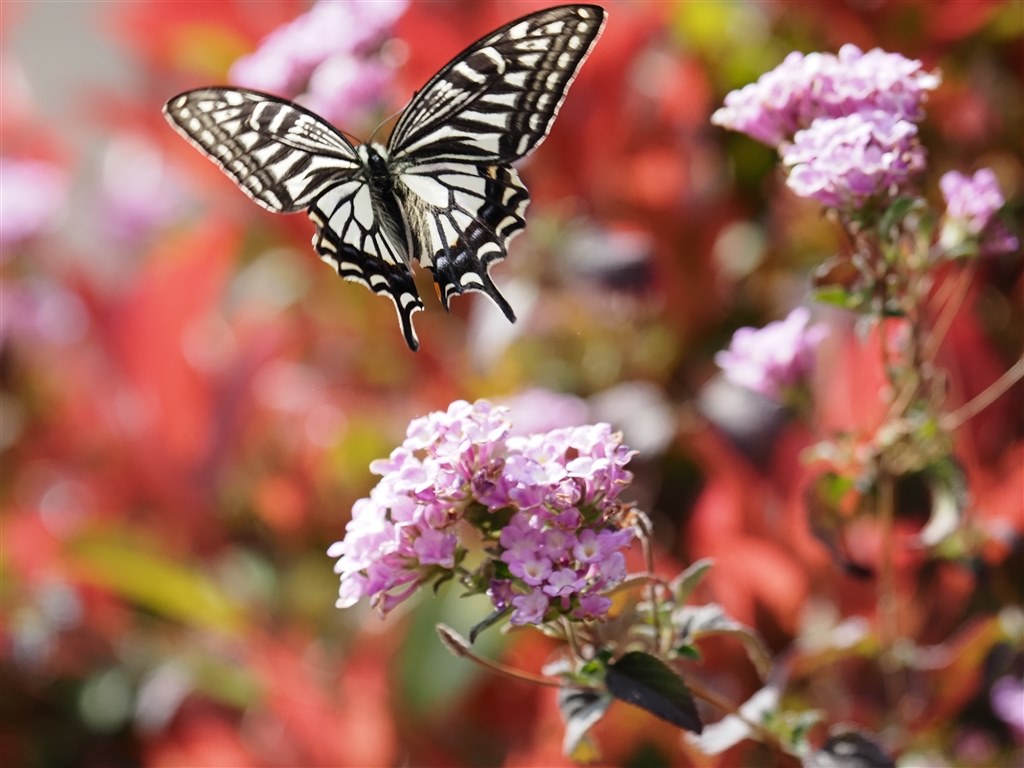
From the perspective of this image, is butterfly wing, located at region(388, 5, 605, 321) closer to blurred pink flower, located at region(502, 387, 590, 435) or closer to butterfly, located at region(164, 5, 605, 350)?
butterfly, located at region(164, 5, 605, 350)

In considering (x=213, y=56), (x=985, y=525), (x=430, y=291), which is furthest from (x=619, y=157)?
(x=985, y=525)

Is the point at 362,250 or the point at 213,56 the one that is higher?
the point at 213,56

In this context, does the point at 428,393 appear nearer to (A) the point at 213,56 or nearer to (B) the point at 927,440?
(A) the point at 213,56

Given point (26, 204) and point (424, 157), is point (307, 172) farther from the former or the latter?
point (26, 204)

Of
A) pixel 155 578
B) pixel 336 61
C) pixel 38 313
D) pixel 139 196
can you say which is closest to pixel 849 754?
pixel 336 61

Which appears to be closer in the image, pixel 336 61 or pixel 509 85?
pixel 509 85

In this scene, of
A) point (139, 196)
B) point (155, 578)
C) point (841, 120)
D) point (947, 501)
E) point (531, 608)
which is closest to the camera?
point (531, 608)

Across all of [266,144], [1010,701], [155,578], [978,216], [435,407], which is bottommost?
[1010,701]

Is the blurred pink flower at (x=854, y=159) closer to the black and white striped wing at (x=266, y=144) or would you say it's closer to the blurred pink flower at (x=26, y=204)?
the black and white striped wing at (x=266, y=144)
